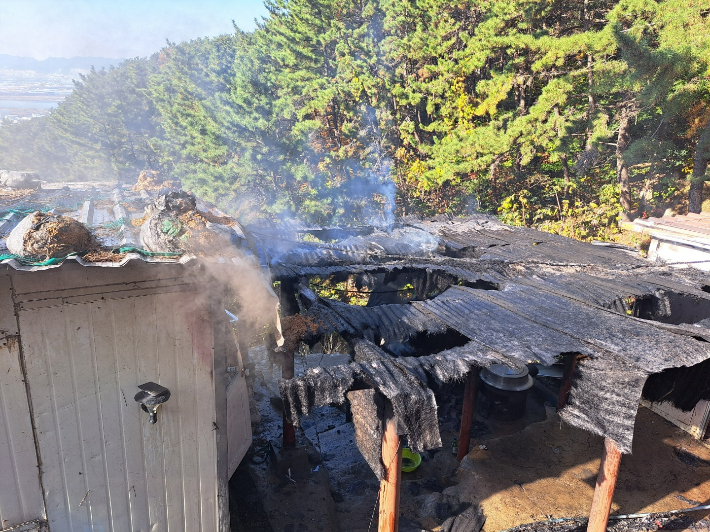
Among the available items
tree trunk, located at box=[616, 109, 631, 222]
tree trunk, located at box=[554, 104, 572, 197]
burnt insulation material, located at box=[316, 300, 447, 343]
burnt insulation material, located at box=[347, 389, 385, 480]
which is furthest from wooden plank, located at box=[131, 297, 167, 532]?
tree trunk, located at box=[616, 109, 631, 222]

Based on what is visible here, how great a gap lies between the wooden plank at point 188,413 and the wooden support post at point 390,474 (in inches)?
97.8

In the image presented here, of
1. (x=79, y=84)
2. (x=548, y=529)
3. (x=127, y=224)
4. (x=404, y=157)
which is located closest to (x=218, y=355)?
(x=127, y=224)

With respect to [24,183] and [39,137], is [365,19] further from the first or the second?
[39,137]

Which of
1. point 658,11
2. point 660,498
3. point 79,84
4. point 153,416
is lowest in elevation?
point 660,498

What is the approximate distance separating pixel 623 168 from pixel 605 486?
56.8 feet

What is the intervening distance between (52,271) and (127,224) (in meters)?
2.26

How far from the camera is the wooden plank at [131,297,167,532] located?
473 centimetres

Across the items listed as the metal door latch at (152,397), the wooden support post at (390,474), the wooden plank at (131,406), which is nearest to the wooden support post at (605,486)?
the wooden support post at (390,474)

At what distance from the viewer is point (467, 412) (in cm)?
878

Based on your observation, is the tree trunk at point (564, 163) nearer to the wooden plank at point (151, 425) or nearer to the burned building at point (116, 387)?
the burned building at point (116, 387)

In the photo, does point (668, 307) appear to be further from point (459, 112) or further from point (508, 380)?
point (459, 112)

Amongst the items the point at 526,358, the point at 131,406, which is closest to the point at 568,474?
the point at 526,358

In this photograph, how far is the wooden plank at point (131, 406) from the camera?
4625 millimetres

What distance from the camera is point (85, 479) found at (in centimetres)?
476
